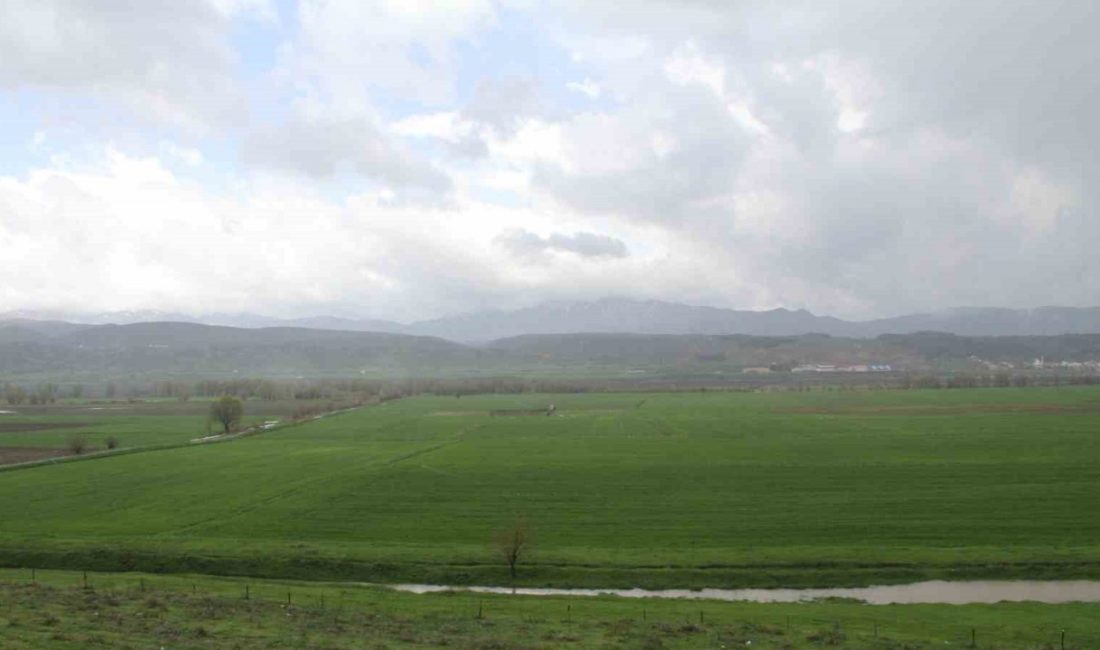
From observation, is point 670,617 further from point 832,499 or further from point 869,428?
point 869,428

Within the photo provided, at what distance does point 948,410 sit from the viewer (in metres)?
125

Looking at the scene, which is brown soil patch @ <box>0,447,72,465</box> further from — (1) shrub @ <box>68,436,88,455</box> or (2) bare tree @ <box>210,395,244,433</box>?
(2) bare tree @ <box>210,395,244,433</box>

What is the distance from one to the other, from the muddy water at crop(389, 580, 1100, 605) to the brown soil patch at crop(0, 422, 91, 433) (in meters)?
105

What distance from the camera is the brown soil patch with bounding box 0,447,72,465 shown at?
8225cm

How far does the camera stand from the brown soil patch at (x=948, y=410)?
4616 inches

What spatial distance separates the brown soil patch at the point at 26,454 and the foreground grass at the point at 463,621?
54415 mm

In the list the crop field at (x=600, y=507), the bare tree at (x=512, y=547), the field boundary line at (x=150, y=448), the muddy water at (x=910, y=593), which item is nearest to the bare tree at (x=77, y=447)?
the field boundary line at (x=150, y=448)

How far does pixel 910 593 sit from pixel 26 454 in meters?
92.0

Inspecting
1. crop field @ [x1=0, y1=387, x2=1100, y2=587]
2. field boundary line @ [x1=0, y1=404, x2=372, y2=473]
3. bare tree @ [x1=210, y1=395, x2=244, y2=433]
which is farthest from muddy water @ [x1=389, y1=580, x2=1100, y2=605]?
bare tree @ [x1=210, y1=395, x2=244, y2=433]

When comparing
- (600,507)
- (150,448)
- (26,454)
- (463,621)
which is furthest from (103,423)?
(463,621)

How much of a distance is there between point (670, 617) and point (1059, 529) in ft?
92.8

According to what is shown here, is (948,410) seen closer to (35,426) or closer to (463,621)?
(463,621)

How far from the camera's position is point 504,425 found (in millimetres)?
116375

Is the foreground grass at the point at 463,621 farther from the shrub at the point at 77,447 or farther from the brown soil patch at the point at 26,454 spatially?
the shrub at the point at 77,447
